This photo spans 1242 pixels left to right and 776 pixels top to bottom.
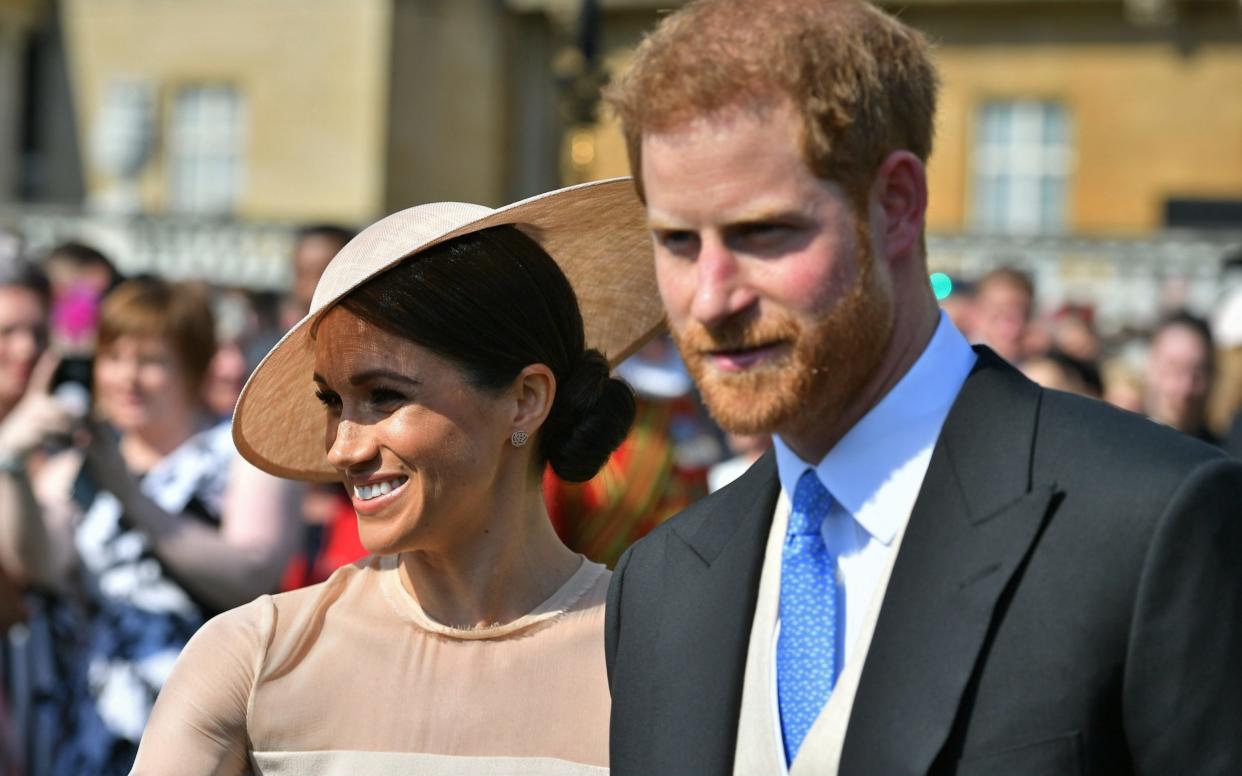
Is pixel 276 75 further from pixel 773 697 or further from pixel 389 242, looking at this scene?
pixel 773 697

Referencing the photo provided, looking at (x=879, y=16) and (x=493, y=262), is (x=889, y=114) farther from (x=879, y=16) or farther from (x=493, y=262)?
(x=493, y=262)

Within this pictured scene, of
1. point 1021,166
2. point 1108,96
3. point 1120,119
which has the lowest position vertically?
point 1021,166

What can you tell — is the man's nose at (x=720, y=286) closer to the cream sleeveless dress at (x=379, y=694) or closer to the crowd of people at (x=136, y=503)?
the cream sleeveless dress at (x=379, y=694)

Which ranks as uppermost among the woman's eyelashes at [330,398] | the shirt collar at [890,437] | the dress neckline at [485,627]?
the shirt collar at [890,437]

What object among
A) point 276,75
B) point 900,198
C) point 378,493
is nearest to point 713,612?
point 900,198

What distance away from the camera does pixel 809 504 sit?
227 cm

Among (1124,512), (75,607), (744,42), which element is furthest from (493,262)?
(75,607)

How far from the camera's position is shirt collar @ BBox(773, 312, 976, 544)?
87.0 inches

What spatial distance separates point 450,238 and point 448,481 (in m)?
0.41

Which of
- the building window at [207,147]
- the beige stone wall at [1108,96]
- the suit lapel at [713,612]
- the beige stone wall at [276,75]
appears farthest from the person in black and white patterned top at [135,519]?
the building window at [207,147]

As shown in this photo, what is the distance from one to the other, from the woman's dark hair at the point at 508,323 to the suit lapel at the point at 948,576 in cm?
97

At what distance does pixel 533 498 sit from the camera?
3.10m

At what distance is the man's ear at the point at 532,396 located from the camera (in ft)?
9.83

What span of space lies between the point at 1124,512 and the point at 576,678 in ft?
3.89
